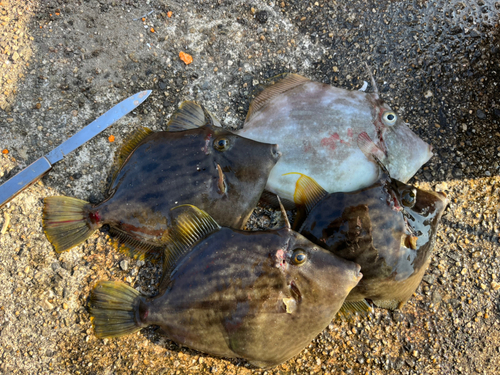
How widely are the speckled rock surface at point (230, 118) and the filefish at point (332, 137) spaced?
415 mm

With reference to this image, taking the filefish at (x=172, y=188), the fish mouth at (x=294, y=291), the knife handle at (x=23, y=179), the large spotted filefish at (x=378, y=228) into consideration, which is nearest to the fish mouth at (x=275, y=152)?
the filefish at (x=172, y=188)

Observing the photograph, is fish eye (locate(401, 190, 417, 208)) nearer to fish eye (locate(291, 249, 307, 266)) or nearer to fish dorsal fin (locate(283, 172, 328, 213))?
fish dorsal fin (locate(283, 172, 328, 213))

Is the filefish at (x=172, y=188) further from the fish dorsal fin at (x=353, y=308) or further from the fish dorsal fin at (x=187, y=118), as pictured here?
the fish dorsal fin at (x=353, y=308)

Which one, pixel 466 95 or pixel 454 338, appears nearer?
pixel 454 338

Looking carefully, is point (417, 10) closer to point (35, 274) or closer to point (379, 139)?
point (379, 139)

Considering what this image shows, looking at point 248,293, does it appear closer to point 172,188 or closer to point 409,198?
point 172,188

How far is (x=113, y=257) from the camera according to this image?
3.00 metres

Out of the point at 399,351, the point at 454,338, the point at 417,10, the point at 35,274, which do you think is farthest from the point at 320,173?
the point at 35,274

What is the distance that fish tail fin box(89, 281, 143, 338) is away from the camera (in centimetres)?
258

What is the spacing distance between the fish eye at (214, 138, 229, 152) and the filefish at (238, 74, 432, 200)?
315 millimetres

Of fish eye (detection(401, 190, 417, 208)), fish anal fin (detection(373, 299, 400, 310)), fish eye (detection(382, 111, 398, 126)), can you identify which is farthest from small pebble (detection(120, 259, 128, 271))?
fish eye (detection(382, 111, 398, 126))

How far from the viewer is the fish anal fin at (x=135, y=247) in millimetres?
2828

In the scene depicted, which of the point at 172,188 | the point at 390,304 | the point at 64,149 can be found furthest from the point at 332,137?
the point at 64,149

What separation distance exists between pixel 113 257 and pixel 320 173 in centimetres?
181
